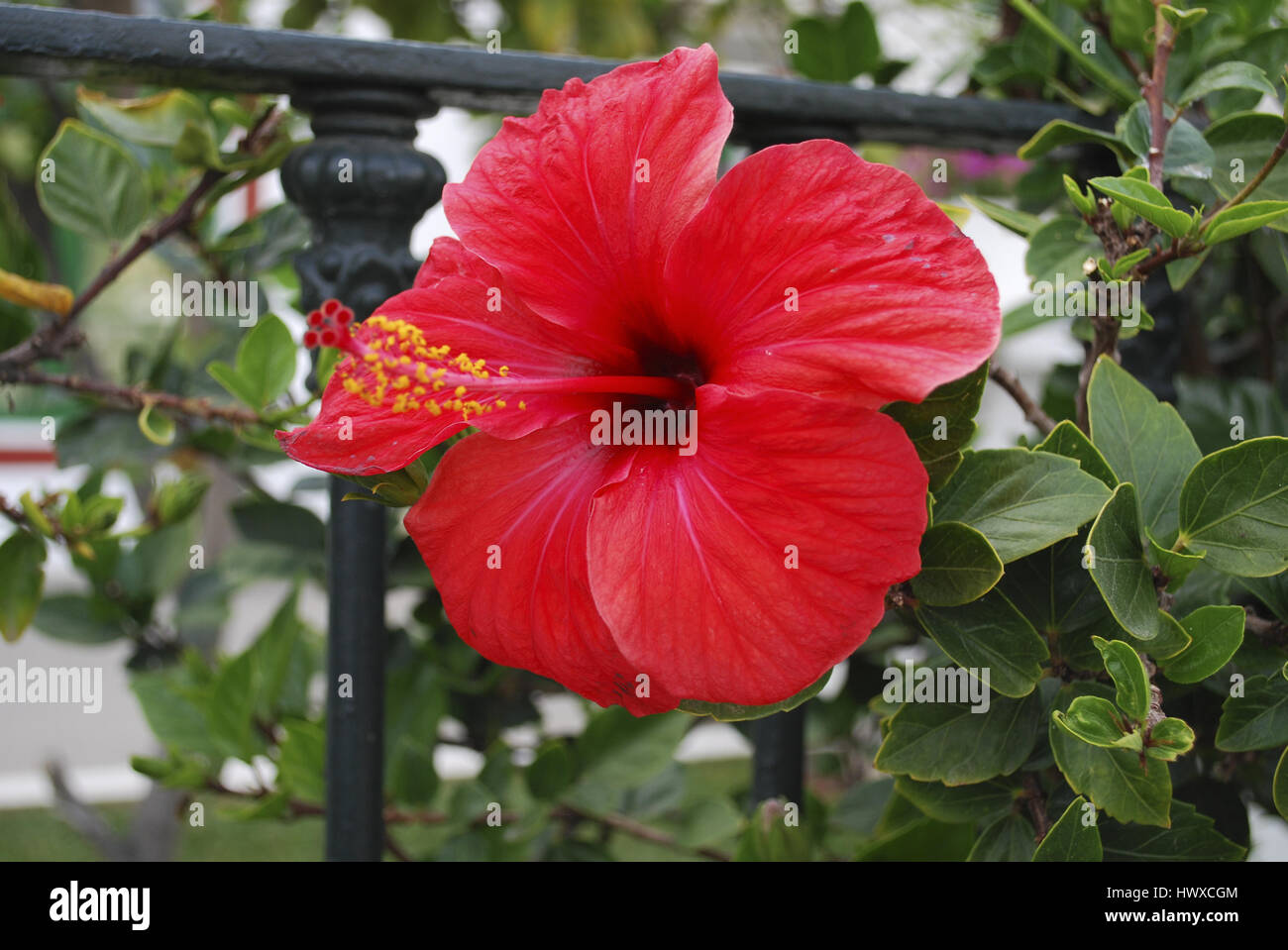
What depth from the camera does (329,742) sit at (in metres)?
0.79

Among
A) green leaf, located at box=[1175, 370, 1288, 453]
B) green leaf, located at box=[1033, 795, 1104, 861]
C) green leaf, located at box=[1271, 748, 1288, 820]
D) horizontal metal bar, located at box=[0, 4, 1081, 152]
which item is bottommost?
green leaf, located at box=[1033, 795, 1104, 861]

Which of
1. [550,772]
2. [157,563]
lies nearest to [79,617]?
[157,563]

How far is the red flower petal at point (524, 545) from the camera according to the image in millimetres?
566

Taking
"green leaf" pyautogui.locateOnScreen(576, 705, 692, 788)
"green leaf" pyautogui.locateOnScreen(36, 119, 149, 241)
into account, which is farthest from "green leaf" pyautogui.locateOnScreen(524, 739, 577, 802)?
"green leaf" pyautogui.locateOnScreen(36, 119, 149, 241)

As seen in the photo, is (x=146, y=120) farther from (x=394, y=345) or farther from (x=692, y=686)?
(x=692, y=686)

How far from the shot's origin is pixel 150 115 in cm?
85

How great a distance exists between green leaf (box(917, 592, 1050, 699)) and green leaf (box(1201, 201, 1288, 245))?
0.81 ft

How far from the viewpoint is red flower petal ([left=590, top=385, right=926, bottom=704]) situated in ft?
1.64

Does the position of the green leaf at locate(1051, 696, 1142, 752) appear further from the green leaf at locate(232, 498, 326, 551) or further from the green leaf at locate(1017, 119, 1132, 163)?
the green leaf at locate(232, 498, 326, 551)

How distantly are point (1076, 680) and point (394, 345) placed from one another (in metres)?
0.46

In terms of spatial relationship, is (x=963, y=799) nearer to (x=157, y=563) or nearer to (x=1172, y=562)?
(x=1172, y=562)

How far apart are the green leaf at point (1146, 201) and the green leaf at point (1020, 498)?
0.15 meters

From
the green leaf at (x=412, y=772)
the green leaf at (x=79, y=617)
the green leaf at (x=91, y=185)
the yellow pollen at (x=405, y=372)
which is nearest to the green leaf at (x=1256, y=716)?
the yellow pollen at (x=405, y=372)
